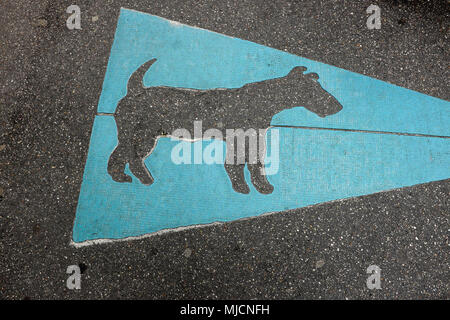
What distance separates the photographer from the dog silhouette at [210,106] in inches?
95.9

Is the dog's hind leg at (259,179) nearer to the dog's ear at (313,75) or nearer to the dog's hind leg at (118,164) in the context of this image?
the dog's ear at (313,75)

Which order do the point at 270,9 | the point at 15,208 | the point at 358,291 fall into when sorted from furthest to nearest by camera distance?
the point at 270,9
the point at 15,208
the point at 358,291

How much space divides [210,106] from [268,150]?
63cm

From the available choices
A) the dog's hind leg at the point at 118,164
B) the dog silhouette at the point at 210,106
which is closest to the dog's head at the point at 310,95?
the dog silhouette at the point at 210,106

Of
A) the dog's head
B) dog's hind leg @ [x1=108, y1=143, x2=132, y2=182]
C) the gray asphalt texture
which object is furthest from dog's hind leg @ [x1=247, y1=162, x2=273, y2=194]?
dog's hind leg @ [x1=108, y1=143, x2=132, y2=182]

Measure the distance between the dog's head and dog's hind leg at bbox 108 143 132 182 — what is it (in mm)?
1507

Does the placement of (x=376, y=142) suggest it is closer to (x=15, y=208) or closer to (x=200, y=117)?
(x=200, y=117)

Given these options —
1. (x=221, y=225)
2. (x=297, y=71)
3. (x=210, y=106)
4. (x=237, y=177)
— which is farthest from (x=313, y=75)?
(x=221, y=225)

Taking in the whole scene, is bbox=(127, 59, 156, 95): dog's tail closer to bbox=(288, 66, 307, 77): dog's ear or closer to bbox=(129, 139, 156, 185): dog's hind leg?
bbox=(129, 139, 156, 185): dog's hind leg

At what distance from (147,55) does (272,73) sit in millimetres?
1144

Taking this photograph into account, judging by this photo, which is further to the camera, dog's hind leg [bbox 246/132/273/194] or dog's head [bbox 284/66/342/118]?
dog's head [bbox 284/66/342/118]

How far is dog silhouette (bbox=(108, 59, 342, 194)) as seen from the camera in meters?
2.44
